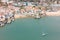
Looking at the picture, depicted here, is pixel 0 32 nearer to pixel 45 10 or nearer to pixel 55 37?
pixel 55 37

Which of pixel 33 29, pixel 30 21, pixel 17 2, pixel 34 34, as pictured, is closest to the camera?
pixel 34 34

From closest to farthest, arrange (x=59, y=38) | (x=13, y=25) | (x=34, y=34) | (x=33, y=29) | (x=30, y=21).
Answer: (x=59, y=38), (x=34, y=34), (x=33, y=29), (x=13, y=25), (x=30, y=21)

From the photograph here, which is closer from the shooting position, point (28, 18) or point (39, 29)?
point (39, 29)

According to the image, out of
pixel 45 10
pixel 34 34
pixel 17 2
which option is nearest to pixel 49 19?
pixel 45 10

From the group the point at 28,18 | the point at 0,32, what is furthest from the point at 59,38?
the point at 28,18

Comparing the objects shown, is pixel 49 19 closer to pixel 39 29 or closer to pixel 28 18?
pixel 28 18

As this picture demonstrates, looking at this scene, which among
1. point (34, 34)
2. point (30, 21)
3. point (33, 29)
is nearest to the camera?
point (34, 34)
